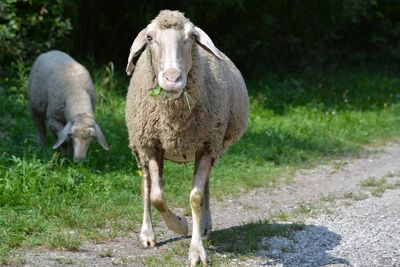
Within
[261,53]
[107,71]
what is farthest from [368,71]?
[107,71]

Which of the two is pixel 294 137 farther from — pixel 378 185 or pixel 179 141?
pixel 179 141

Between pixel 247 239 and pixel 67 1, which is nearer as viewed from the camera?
pixel 247 239

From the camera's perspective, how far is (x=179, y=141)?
6.30m

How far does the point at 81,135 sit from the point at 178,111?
3.78 meters

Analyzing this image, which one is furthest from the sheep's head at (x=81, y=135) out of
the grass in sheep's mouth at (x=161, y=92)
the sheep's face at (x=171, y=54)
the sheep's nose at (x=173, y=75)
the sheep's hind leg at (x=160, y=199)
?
the sheep's nose at (x=173, y=75)

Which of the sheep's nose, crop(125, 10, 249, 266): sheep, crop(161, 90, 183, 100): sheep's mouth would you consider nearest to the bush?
crop(125, 10, 249, 266): sheep

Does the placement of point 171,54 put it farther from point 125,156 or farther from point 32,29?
point 32,29

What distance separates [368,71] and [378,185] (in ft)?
38.8

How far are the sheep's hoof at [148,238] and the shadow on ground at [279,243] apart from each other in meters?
0.49

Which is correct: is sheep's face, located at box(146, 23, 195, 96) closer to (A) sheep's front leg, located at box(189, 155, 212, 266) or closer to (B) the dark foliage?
(A) sheep's front leg, located at box(189, 155, 212, 266)

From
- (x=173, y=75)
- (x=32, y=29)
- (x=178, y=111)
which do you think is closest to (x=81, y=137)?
(x=178, y=111)

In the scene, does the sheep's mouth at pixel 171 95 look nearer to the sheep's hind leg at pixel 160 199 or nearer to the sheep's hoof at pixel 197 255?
the sheep's hind leg at pixel 160 199

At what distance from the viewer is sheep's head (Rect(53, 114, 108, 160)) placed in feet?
31.6

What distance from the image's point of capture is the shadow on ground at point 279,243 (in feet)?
20.2
